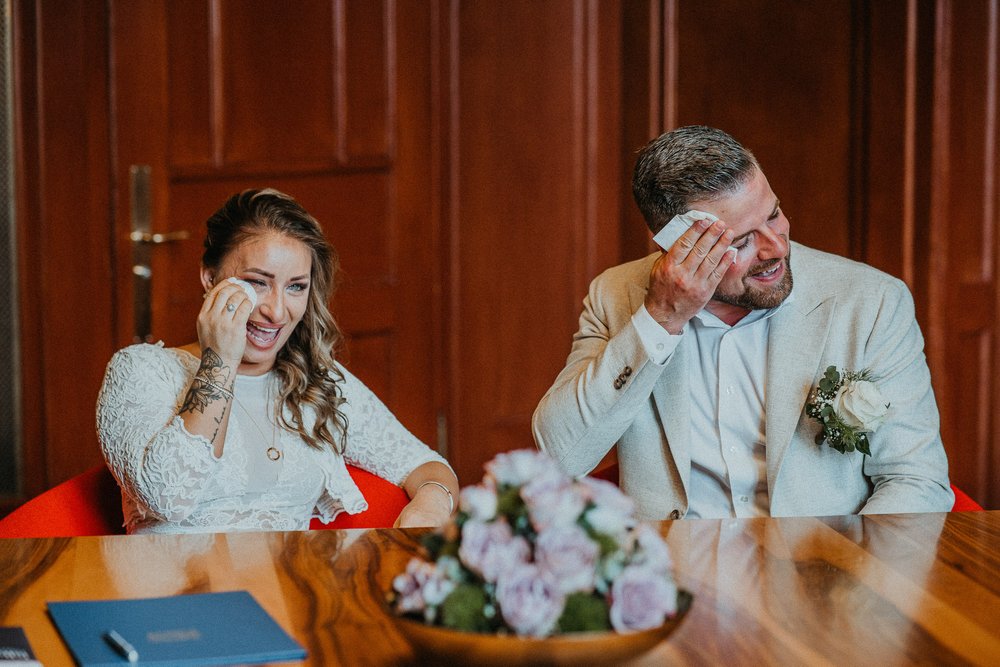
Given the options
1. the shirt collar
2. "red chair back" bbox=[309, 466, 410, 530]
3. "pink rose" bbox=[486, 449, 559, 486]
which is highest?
"pink rose" bbox=[486, 449, 559, 486]

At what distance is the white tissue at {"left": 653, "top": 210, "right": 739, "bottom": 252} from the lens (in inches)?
97.7

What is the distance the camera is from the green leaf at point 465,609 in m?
1.15

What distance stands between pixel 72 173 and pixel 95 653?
10.0ft

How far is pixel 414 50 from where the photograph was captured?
4426 mm

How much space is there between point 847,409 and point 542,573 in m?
1.30

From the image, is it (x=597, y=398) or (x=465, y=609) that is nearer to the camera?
(x=465, y=609)

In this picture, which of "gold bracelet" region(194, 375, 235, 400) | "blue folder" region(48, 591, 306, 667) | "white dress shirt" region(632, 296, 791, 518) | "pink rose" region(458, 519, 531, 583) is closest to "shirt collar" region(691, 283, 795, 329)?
"white dress shirt" region(632, 296, 791, 518)

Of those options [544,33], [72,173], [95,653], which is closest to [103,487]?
[95,653]

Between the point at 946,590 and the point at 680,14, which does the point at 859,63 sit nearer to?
the point at 680,14

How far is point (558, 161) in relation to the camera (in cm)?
462

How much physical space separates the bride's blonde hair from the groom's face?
0.82m

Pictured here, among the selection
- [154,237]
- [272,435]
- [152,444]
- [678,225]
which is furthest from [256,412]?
[154,237]

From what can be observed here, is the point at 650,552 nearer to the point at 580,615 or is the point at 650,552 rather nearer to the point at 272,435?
the point at 580,615

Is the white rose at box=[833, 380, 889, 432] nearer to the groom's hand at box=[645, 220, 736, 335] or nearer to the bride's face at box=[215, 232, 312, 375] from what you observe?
the groom's hand at box=[645, 220, 736, 335]
